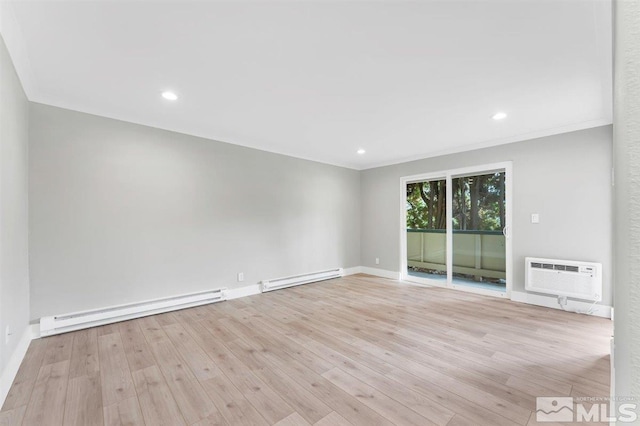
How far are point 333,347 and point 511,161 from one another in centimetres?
376

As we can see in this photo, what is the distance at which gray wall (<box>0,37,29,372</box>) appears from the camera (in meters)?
1.84

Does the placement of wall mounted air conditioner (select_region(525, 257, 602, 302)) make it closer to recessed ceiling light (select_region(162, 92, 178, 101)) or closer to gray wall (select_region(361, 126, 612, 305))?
gray wall (select_region(361, 126, 612, 305))

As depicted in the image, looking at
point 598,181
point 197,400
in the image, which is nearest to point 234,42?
point 197,400

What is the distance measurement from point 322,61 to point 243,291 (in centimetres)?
340

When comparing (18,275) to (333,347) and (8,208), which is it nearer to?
(8,208)

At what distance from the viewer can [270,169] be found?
4.55 m

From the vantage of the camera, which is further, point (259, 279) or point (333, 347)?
point (259, 279)

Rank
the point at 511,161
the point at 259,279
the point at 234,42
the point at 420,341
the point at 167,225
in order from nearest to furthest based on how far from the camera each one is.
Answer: the point at 234,42
the point at 420,341
the point at 167,225
the point at 511,161
the point at 259,279

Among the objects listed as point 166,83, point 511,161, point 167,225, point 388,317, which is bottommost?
point 388,317

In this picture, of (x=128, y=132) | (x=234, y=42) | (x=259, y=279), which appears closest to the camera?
(x=234, y=42)

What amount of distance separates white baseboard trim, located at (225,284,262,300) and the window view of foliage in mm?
3204

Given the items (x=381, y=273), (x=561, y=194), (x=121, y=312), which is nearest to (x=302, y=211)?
(x=381, y=273)

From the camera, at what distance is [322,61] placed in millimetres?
2098

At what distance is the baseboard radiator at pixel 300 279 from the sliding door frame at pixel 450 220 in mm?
1372
